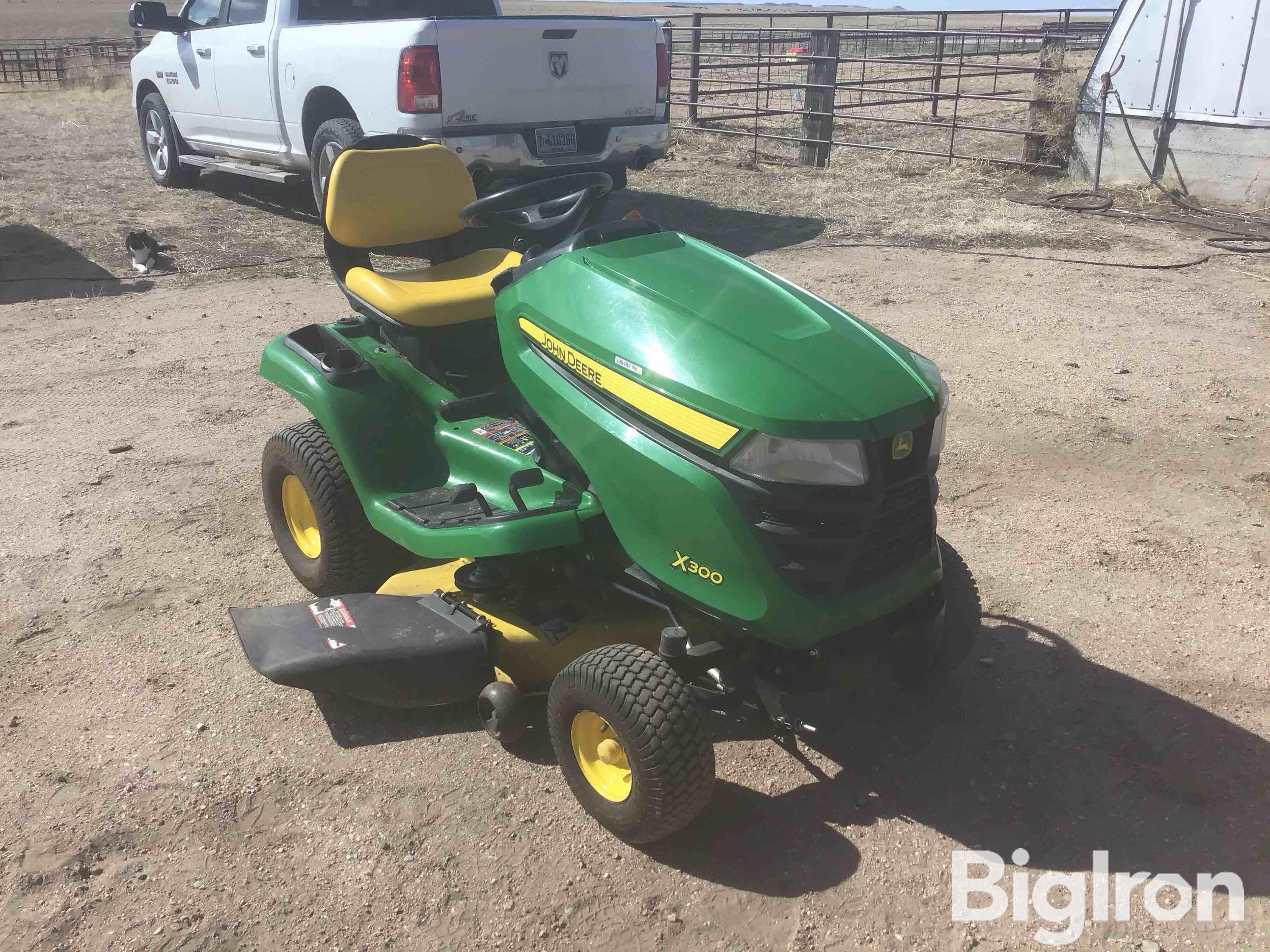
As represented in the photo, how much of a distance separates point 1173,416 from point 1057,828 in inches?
123

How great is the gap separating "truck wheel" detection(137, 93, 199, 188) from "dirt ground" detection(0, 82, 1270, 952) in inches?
207

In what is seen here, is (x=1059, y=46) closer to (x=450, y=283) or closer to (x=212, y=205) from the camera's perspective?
(x=212, y=205)

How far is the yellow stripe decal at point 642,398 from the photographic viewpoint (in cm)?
240

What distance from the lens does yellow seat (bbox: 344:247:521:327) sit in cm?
334

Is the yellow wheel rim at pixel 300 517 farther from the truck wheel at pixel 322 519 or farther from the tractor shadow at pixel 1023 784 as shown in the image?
the tractor shadow at pixel 1023 784

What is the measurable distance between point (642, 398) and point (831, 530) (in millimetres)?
530

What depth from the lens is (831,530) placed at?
241cm

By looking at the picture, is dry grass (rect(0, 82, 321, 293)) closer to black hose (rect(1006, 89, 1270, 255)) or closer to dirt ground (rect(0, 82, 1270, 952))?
dirt ground (rect(0, 82, 1270, 952))

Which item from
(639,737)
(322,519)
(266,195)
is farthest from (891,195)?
(639,737)

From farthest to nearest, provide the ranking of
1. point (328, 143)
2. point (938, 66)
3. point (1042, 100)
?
point (938, 66) → point (1042, 100) → point (328, 143)

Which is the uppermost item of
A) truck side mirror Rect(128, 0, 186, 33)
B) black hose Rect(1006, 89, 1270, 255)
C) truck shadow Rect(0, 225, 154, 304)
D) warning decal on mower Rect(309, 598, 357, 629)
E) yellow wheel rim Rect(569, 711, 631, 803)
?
truck side mirror Rect(128, 0, 186, 33)

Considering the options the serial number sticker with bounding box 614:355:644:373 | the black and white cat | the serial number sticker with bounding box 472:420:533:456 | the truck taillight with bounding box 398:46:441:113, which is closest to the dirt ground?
the serial number sticker with bounding box 472:420:533:456

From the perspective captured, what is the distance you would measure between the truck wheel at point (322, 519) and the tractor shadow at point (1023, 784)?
1.28 metres

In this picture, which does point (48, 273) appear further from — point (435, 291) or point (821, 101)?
point (821, 101)
